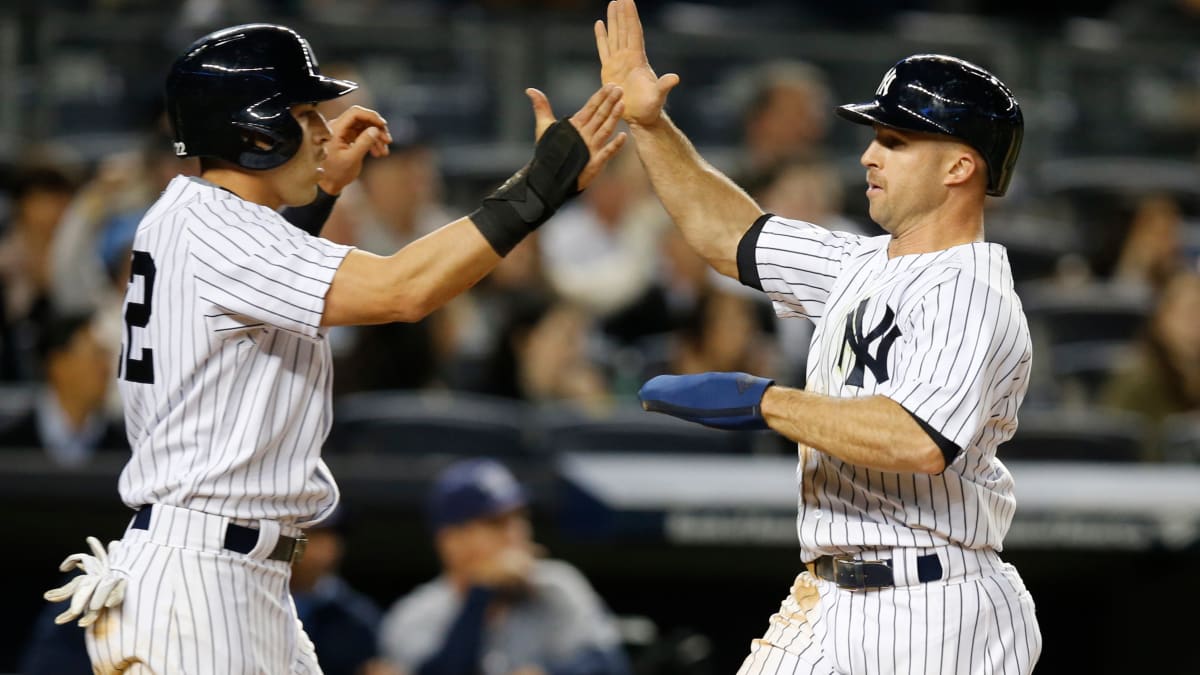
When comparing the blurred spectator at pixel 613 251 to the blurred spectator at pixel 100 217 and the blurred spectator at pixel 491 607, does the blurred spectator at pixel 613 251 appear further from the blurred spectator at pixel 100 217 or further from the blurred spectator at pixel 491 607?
the blurred spectator at pixel 491 607

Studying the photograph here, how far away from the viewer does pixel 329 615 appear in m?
5.29

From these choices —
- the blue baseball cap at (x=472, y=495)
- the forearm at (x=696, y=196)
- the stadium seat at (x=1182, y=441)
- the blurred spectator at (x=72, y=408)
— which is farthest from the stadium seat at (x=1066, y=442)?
the blurred spectator at (x=72, y=408)

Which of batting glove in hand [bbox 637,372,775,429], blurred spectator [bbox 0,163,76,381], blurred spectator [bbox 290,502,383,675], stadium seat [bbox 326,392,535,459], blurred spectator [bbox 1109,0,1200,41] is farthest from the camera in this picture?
blurred spectator [bbox 1109,0,1200,41]

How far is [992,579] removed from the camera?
10.5 ft

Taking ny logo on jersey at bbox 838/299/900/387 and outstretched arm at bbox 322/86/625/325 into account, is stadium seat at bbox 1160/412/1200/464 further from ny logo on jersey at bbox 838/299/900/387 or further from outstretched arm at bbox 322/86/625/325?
outstretched arm at bbox 322/86/625/325

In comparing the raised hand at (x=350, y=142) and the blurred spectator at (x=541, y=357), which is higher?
the raised hand at (x=350, y=142)

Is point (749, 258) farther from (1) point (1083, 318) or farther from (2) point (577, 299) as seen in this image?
(1) point (1083, 318)

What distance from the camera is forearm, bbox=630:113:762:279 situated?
3.69 meters

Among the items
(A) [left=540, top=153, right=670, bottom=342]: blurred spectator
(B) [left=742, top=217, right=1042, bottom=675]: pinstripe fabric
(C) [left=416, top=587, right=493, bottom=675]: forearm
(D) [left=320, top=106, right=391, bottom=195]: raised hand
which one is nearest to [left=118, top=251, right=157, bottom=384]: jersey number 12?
(D) [left=320, top=106, right=391, bottom=195]: raised hand

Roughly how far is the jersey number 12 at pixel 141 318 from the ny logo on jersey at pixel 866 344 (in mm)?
1309

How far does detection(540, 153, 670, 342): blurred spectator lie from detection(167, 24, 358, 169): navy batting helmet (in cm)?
388

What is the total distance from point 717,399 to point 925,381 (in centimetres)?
38

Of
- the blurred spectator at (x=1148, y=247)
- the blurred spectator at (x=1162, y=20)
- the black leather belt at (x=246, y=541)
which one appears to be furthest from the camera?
the blurred spectator at (x=1162, y=20)

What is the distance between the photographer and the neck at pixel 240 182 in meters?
3.34
